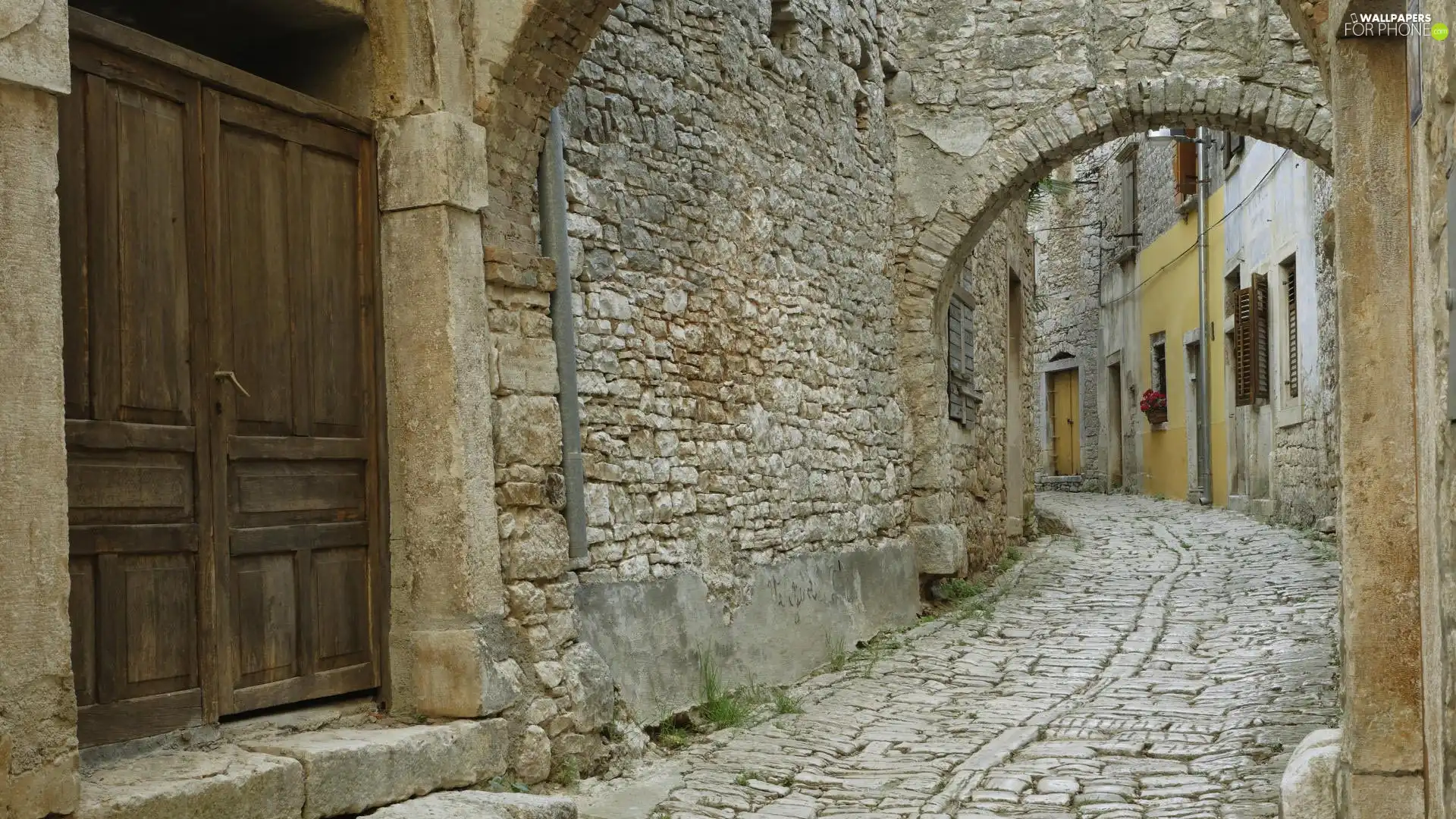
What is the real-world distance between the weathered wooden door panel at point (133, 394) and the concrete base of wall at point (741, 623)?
1.78m

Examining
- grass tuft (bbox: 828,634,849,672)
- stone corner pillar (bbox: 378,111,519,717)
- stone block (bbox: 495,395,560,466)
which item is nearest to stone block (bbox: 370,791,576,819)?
stone corner pillar (bbox: 378,111,519,717)

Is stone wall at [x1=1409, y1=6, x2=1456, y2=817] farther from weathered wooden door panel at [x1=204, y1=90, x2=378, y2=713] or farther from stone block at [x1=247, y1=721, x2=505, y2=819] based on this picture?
weathered wooden door panel at [x1=204, y1=90, x2=378, y2=713]

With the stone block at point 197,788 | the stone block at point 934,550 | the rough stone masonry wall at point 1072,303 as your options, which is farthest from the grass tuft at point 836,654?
the rough stone masonry wall at point 1072,303

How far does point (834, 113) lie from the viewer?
27.8ft

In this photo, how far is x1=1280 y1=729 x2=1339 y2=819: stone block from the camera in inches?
159

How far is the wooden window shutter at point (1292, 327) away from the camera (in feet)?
44.5

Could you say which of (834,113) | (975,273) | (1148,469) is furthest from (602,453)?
(1148,469)

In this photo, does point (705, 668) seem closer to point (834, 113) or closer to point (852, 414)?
point (852, 414)

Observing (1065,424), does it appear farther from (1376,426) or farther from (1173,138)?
(1376,426)

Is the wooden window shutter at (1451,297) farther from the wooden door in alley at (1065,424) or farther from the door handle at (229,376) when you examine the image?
the wooden door in alley at (1065,424)

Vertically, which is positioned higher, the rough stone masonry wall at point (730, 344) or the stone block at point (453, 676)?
the rough stone masonry wall at point (730, 344)

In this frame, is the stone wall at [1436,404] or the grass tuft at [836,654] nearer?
the stone wall at [1436,404]

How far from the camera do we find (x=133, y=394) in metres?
3.71

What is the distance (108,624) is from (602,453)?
2.27 metres
